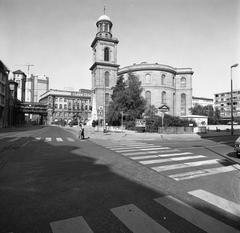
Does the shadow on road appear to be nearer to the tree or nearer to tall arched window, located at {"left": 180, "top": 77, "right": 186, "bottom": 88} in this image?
the tree

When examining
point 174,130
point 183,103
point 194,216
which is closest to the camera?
point 194,216

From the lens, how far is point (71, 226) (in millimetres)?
3244

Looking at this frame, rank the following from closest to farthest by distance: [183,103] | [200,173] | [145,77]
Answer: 1. [200,173]
2. [145,77]
3. [183,103]

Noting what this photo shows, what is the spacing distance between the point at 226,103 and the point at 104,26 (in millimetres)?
72132

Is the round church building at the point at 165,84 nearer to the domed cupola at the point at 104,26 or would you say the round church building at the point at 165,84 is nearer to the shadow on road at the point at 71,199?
the domed cupola at the point at 104,26

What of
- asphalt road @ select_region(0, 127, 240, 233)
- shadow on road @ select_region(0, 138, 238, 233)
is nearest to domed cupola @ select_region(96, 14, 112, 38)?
asphalt road @ select_region(0, 127, 240, 233)

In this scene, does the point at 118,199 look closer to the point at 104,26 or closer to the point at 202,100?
the point at 104,26

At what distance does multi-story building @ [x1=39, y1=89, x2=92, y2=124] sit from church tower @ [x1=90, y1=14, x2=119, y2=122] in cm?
5237

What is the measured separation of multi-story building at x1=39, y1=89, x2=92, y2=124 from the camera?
11206cm

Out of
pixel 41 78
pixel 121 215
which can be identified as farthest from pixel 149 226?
pixel 41 78

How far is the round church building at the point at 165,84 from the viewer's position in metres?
57.0

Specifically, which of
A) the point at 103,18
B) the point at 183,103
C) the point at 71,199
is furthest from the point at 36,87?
the point at 71,199

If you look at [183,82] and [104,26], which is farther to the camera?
[183,82]

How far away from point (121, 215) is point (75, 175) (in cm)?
301
